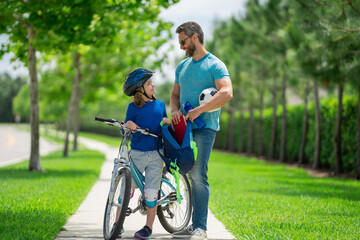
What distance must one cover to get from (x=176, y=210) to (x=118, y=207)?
3.12 feet

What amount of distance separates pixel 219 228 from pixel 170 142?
4.89 ft

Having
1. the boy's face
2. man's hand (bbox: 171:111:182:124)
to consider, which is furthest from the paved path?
man's hand (bbox: 171:111:182:124)

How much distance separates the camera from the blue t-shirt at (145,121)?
514 cm

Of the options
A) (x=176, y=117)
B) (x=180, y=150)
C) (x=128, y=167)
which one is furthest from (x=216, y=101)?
(x=128, y=167)

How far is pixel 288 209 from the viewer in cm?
736

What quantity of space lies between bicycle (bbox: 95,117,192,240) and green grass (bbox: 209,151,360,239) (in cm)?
68

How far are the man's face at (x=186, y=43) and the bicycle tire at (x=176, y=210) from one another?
1.36 m

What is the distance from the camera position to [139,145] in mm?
5148

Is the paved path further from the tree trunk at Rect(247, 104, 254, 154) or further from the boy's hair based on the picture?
the boy's hair

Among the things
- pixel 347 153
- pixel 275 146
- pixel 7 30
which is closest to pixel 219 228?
pixel 7 30

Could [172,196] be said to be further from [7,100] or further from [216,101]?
[7,100]

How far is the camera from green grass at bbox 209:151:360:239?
5.56 metres

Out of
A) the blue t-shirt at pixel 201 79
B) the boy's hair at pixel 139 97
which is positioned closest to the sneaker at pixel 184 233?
the blue t-shirt at pixel 201 79

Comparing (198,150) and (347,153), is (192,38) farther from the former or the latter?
(347,153)
